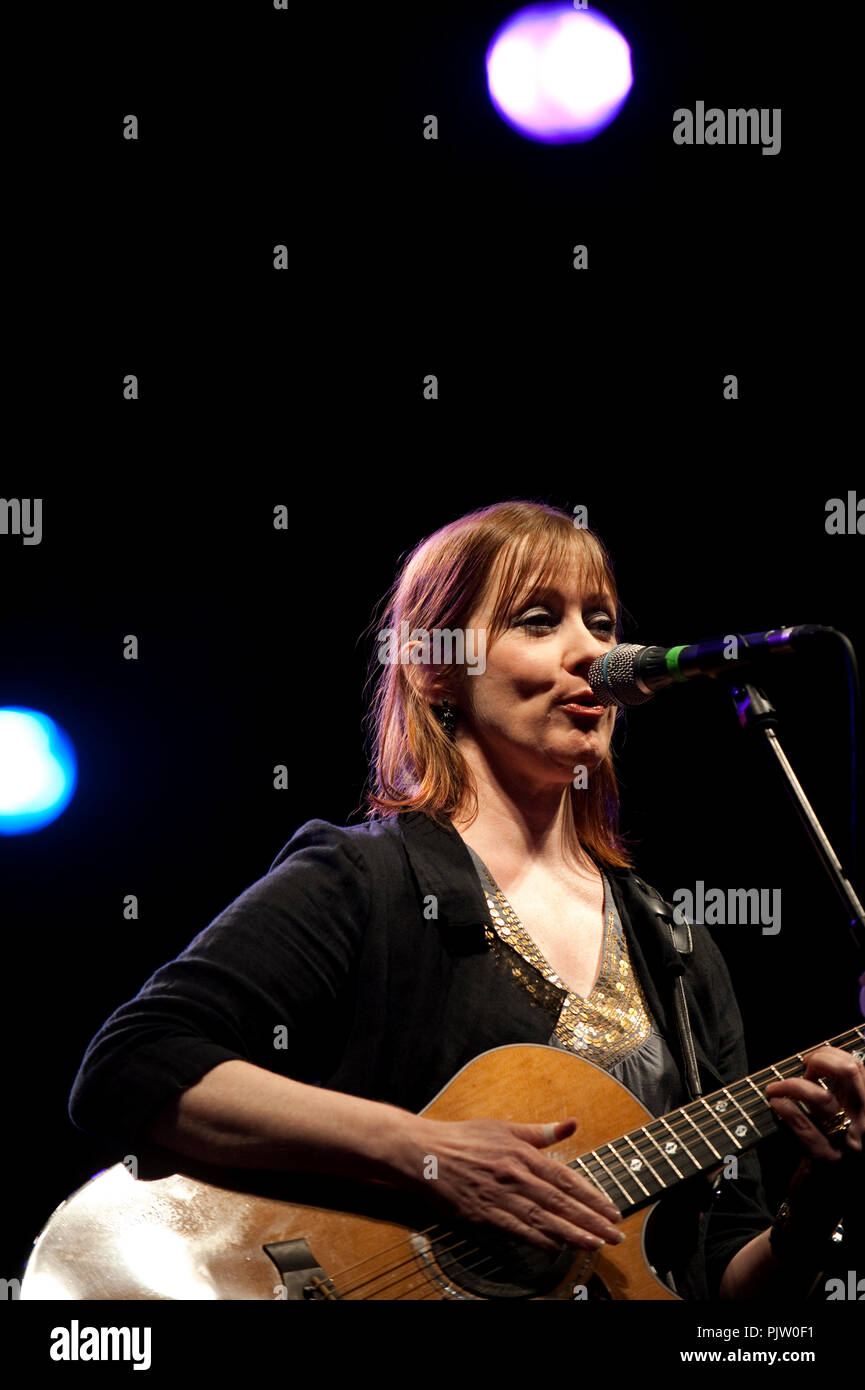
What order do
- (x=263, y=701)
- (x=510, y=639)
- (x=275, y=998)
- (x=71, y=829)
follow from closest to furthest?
1. (x=275, y=998)
2. (x=510, y=639)
3. (x=71, y=829)
4. (x=263, y=701)

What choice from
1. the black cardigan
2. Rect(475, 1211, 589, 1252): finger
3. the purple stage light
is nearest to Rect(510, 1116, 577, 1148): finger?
Rect(475, 1211, 589, 1252): finger

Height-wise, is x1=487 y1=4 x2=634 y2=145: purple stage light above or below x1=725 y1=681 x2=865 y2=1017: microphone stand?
above

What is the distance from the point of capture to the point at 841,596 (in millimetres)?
3744

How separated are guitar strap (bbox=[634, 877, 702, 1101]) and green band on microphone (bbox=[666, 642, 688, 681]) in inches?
32.9

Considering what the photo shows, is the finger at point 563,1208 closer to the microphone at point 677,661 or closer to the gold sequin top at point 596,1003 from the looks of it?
the gold sequin top at point 596,1003

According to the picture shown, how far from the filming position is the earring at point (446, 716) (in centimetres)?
282

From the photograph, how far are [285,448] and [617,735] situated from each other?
1434 millimetres

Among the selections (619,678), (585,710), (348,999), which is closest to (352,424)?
(585,710)

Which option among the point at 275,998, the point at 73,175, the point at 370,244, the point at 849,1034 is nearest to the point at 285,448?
the point at 370,244

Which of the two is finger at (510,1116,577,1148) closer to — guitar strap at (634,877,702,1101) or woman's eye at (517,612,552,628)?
guitar strap at (634,877,702,1101)

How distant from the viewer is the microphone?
1925 millimetres

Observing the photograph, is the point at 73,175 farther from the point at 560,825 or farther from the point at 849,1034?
the point at 849,1034

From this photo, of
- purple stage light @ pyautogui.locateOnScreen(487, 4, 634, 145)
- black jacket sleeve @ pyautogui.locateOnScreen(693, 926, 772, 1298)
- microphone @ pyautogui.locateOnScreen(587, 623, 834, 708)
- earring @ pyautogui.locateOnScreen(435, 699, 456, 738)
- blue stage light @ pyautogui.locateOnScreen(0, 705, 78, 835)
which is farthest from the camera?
purple stage light @ pyautogui.locateOnScreen(487, 4, 634, 145)

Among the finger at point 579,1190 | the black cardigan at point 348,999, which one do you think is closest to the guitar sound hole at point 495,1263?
the finger at point 579,1190
